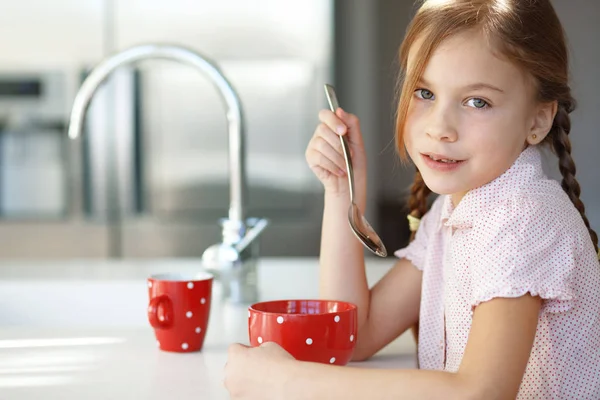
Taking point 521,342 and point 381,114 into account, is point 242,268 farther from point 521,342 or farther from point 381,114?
point 381,114

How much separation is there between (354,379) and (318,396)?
0.13ft

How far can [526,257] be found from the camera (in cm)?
86

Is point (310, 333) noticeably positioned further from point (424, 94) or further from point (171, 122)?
point (171, 122)

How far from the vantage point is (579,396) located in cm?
93

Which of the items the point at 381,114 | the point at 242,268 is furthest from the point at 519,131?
the point at 381,114

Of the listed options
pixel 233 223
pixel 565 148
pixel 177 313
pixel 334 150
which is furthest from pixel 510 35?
pixel 233 223

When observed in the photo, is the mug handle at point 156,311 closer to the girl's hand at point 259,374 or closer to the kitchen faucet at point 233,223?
the girl's hand at point 259,374

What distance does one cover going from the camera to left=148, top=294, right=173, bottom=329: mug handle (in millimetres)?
1033

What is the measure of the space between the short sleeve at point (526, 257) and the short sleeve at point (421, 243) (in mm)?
281

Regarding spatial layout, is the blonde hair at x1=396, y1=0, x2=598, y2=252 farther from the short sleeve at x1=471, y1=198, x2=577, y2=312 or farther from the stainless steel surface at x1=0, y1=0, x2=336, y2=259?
the stainless steel surface at x1=0, y1=0, x2=336, y2=259

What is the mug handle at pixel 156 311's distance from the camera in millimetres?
1033

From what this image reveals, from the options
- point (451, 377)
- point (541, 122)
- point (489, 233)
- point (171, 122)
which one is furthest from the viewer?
point (171, 122)

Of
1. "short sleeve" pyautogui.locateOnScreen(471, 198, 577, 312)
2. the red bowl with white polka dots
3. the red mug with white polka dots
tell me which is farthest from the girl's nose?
the red mug with white polka dots

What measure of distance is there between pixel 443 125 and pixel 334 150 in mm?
231
